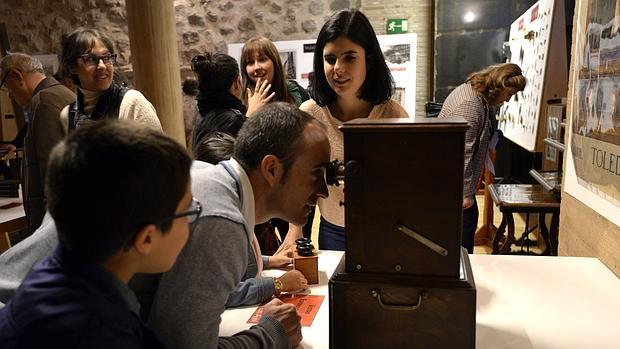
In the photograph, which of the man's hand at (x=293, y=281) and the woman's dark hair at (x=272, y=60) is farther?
the woman's dark hair at (x=272, y=60)

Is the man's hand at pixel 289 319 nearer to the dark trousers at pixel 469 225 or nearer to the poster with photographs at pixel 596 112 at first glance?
the poster with photographs at pixel 596 112

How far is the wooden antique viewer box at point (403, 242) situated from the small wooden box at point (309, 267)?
0.91 feet

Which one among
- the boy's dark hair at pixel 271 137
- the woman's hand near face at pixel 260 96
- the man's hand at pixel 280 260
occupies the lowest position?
the man's hand at pixel 280 260

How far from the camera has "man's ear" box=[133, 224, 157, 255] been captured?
71cm

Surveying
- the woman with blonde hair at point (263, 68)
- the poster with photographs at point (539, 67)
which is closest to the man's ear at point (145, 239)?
the woman with blonde hair at point (263, 68)

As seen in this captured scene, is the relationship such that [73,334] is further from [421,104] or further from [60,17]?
[60,17]

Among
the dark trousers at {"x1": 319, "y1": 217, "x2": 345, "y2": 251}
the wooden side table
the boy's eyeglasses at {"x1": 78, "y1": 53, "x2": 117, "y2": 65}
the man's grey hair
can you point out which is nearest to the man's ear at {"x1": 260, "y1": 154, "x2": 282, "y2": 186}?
the dark trousers at {"x1": 319, "y1": 217, "x2": 345, "y2": 251}

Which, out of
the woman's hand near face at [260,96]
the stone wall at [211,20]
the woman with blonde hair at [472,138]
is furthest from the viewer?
the stone wall at [211,20]

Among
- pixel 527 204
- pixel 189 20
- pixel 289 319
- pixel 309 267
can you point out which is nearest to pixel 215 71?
pixel 309 267

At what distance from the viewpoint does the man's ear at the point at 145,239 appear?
2.33 ft

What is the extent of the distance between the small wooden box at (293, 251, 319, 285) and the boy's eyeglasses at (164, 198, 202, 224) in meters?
0.54

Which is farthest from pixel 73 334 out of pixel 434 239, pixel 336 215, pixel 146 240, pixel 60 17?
pixel 60 17

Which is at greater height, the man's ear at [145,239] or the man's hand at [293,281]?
the man's ear at [145,239]

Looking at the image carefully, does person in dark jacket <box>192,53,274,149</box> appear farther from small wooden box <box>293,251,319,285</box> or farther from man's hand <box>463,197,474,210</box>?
man's hand <box>463,197,474,210</box>
